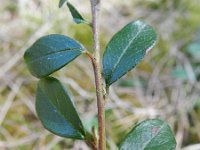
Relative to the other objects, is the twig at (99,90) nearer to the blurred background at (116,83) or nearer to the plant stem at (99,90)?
the plant stem at (99,90)

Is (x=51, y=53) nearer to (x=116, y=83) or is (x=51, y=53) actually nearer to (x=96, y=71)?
(x=96, y=71)

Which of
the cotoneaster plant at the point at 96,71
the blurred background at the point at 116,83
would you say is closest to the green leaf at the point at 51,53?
the cotoneaster plant at the point at 96,71

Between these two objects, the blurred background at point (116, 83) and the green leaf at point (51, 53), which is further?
the blurred background at point (116, 83)

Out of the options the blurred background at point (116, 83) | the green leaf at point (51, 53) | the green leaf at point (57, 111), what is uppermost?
the green leaf at point (51, 53)

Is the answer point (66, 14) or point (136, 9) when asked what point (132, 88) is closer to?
point (66, 14)

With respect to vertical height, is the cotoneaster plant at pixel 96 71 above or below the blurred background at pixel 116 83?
above

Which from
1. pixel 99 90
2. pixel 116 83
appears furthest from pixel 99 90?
pixel 116 83

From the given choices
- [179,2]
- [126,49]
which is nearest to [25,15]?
[179,2]
